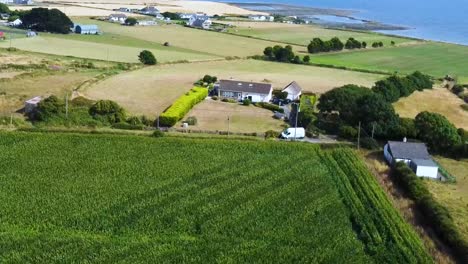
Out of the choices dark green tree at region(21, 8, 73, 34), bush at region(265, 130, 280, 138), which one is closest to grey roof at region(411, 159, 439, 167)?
bush at region(265, 130, 280, 138)

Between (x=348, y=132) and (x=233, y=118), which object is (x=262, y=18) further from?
(x=348, y=132)

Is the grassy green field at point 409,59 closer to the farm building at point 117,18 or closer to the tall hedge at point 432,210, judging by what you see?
the tall hedge at point 432,210

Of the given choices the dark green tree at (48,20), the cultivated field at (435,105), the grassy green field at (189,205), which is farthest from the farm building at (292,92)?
the dark green tree at (48,20)

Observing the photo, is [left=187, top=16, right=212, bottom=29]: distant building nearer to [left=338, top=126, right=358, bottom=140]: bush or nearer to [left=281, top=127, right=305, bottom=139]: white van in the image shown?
[left=338, top=126, right=358, bottom=140]: bush

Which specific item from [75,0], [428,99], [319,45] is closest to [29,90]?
[428,99]

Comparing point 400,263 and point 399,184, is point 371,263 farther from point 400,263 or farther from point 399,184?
point 399,184

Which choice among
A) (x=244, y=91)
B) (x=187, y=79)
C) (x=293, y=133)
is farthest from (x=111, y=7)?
(x=293, y=133)
